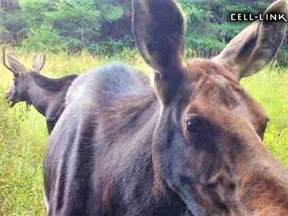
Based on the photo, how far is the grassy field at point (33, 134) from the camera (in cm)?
615

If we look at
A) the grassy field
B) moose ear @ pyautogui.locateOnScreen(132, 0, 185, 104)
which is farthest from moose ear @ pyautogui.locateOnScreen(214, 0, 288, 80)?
the grassy field

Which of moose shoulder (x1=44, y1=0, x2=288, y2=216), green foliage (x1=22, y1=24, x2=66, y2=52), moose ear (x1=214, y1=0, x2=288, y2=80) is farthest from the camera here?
green foliage (x1=22, y1=24, x2=66, y2=52)

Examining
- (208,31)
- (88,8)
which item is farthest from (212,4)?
(88,8)

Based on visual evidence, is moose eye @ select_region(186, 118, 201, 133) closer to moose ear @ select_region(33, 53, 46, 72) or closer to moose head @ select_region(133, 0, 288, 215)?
moose head @ select_region(133, 0, 288, 215)

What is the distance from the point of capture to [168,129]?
316cm

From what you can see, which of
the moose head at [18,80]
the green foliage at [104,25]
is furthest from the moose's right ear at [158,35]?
the green foliage at [104,25]

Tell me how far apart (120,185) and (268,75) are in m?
9.16

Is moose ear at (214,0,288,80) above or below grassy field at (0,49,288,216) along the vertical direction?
above

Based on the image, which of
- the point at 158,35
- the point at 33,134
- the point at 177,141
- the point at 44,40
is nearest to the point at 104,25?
the point at 44,40

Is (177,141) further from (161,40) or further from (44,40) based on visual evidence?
(44,40)

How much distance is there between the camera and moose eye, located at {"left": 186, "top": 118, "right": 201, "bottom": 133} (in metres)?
2.91

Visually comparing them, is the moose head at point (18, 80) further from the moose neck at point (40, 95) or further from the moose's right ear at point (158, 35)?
the moose's right ear at point (158, 35)

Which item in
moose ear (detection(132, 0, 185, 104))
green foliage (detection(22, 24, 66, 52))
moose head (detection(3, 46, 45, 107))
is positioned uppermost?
moose ear (detection(132, 0, 185, 104))

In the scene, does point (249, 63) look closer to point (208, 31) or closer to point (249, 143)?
point (249, 143)
